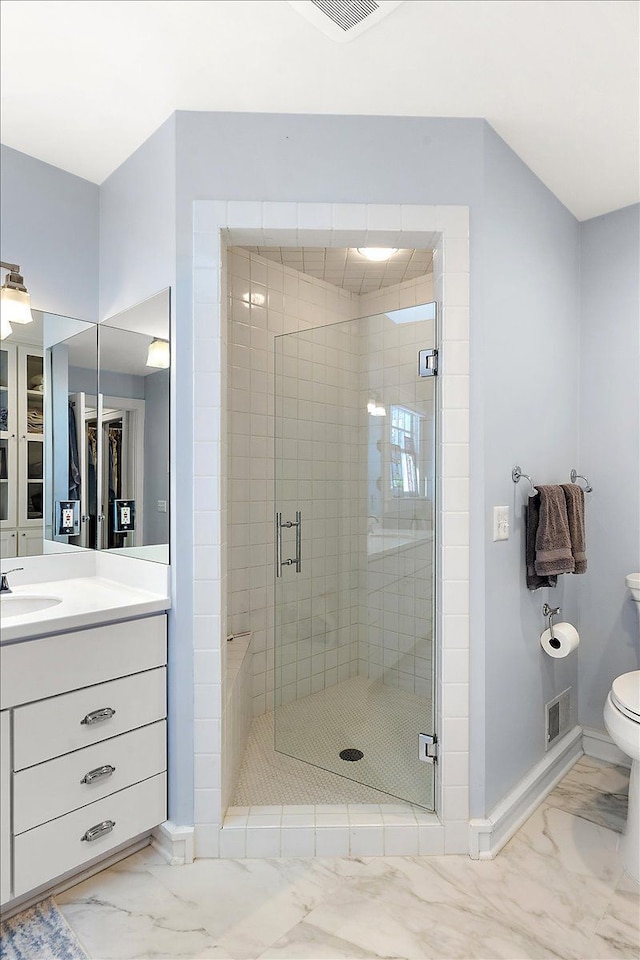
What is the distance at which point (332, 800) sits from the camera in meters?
1.98

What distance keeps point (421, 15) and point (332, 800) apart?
2430mm

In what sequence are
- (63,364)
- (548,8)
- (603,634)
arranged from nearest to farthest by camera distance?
1. (548,8)
2. (63,364)
3. (603,634)

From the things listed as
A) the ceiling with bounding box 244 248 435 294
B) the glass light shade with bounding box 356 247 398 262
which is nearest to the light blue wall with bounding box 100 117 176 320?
the ceiling with bounding box 244 248 435 294

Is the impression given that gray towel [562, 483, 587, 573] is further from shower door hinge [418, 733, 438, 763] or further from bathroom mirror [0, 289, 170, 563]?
bathroom mirror [0, 289, 170, 563]

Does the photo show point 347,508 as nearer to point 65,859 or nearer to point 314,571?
point 314,571

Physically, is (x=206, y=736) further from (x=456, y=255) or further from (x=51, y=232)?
(x=51, y=232)

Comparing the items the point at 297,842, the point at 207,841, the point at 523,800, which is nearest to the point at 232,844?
the point at 207,841

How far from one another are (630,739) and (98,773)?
1.65m

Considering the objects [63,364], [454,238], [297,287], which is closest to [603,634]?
[454,238]

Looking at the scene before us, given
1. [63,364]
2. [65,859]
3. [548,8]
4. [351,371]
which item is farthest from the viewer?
[351,371]

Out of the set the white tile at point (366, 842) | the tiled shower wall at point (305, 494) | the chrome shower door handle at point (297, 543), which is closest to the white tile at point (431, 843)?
the white tile at point (366, 842)

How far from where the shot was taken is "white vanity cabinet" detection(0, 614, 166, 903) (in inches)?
59.0

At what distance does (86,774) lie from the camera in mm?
1642

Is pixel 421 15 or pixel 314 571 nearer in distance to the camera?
pixel 421 15
